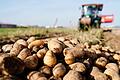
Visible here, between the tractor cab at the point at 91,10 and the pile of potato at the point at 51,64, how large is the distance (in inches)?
614

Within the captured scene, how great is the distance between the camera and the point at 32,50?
4.52 meters

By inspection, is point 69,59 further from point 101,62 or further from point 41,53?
point 101,62

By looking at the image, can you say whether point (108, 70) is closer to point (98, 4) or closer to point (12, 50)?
point (12, 50)

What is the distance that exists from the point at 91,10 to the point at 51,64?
54.5ft

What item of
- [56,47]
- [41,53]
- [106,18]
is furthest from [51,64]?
[106,18]

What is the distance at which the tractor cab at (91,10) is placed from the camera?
20.3 metres

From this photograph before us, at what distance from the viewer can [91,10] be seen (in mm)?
20453

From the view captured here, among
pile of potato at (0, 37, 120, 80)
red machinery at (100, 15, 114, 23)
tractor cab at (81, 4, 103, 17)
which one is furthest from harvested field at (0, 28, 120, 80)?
red machinery at (100, 15, 114, 23)

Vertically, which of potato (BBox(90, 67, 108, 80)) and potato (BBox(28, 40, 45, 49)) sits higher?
potato (BBox(28, 40, 45, 49))

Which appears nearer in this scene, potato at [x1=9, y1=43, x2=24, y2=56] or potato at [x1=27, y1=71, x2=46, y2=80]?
potato at [x1=27, y1=71, x2=46, y2=80]

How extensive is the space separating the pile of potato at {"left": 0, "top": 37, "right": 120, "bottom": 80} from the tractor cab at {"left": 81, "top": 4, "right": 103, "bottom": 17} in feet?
51.2

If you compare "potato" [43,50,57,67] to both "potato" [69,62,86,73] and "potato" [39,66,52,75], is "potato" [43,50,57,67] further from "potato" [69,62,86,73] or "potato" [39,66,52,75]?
"potato" [69,62,86,73]

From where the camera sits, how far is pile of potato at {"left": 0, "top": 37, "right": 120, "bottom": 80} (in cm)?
386

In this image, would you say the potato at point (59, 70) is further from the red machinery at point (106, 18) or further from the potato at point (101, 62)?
the red machinery at point (106, 18)
